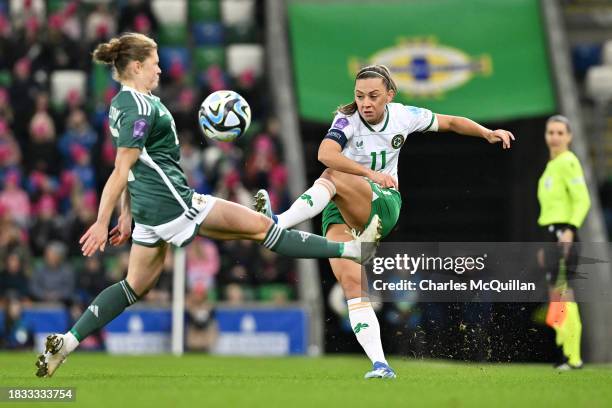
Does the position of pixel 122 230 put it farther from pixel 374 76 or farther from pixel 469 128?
pixel 469 128

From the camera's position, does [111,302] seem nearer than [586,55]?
Yes

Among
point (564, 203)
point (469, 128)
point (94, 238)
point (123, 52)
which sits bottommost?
point (94, 238)

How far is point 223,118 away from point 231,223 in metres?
0.83

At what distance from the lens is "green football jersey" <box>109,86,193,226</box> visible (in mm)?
8609

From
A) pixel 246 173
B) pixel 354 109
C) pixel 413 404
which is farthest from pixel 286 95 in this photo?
pixel 413 404

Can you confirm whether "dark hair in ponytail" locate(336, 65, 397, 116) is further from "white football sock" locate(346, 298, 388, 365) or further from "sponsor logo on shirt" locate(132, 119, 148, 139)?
"sponsor logo on shirt" locate(132, 119, 148, 139)

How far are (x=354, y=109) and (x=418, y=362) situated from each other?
410 cm

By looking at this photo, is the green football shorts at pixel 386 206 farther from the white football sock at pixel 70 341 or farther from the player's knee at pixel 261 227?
the white football sock at pixel 70 341

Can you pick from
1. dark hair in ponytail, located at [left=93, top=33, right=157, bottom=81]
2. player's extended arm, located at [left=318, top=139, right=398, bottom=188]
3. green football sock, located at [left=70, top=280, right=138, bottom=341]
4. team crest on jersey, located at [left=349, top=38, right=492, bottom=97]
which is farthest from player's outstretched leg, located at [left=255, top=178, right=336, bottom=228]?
team crest on jersey, located at [left=349, top=38, right=492, bottom=97]

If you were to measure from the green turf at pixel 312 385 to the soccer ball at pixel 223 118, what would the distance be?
1.68 meters

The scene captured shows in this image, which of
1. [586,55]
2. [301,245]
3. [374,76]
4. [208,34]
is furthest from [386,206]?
[208,34]

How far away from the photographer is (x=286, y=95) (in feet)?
61.5

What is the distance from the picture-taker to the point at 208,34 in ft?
70.0

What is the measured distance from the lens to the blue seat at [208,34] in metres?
21.3
